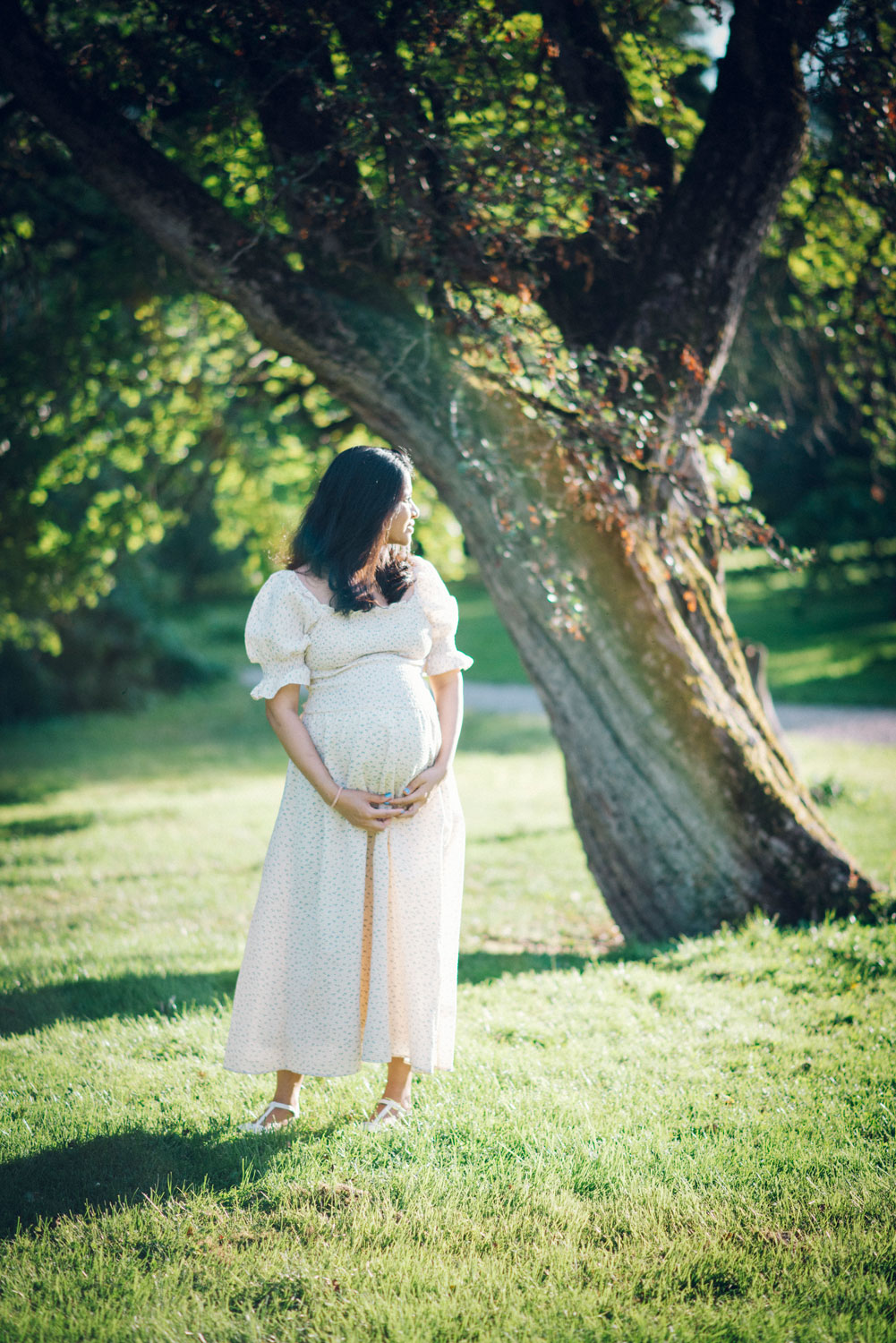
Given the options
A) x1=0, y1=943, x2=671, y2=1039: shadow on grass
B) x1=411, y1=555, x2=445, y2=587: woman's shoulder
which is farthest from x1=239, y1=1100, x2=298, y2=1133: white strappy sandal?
x1=411, y1=555, x2=445, y2=587: woman's shoulder

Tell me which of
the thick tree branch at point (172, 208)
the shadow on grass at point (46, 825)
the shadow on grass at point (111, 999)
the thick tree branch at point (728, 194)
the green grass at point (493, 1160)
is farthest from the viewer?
the shadow on grass at point (46, 825)

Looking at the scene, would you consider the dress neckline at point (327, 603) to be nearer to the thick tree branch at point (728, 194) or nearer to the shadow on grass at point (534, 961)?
the shadow on grass at point (534, 961)

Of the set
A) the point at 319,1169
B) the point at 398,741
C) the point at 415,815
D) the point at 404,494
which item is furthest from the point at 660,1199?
the point at 404,494

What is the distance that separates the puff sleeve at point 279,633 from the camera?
3.15 m

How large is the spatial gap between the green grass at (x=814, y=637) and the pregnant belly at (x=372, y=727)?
14.1m

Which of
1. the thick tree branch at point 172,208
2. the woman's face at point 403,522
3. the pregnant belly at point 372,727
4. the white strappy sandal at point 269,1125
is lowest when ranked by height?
the white strappy sandal at point 269,1125

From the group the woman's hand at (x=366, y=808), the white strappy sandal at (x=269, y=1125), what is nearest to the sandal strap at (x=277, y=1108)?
the white strappy sandal at (x=269, y=1125)

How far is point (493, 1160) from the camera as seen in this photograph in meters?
3.04

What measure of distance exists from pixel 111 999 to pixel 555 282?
4.68 m

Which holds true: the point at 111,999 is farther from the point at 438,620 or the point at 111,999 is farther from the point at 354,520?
the point at 354,520

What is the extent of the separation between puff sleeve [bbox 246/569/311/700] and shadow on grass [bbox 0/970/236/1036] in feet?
7.16

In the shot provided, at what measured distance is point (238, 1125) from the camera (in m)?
3.30

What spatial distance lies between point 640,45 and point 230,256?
2.59 metres

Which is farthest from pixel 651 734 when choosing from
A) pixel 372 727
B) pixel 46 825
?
pixel 46 825
